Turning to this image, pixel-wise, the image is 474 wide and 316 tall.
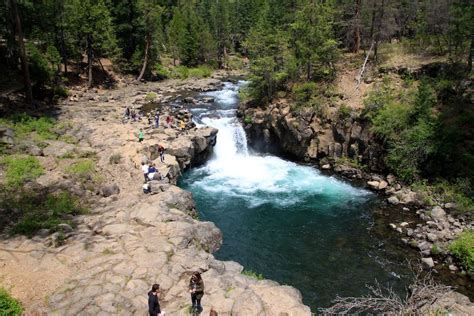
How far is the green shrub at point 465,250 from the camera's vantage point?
1801 cm

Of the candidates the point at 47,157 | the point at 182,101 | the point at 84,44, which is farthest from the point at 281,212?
the point at 84,44

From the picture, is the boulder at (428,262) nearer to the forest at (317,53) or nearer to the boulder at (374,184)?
the forest at (317,53)

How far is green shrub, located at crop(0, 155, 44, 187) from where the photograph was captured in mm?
20531

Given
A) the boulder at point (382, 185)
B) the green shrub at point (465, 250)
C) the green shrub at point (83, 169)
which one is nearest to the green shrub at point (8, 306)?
the green shrub at point (83, 169)

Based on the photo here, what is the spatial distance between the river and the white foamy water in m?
0.07

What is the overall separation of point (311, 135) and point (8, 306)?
82.4 ft

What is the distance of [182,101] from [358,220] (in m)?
28.4

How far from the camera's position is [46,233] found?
52.7 ft

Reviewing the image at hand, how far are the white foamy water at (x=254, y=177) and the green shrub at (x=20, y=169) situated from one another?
35.2 ft

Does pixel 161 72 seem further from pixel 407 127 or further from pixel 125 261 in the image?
pixel 125 261

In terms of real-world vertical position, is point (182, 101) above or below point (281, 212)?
above

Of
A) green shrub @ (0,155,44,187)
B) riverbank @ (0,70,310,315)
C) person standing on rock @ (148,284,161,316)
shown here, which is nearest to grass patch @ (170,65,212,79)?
riverbank @ (0,70,310,315)

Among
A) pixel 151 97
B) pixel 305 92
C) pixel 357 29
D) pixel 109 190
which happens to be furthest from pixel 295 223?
pixel 151 97

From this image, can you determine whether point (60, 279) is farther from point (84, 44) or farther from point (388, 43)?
point (84, 44)
